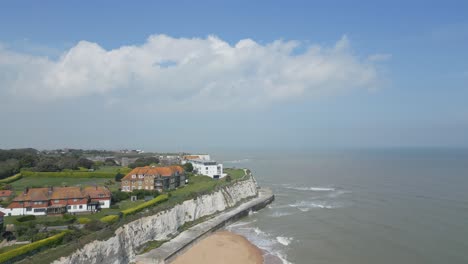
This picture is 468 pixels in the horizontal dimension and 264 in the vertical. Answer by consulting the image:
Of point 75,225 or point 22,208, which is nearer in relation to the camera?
point 75,225

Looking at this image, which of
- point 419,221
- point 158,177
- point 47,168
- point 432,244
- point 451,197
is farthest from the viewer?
point 47,168

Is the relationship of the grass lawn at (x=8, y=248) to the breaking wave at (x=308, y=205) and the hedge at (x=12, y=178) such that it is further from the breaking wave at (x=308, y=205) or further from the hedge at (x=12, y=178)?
the breaking wave at (x=308, y=205)

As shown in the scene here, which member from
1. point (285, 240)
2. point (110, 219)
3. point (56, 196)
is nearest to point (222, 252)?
point (285, 240)

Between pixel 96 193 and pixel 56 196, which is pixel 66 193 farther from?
pixel 96 193

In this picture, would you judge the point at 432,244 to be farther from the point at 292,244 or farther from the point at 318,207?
the point at 318,207

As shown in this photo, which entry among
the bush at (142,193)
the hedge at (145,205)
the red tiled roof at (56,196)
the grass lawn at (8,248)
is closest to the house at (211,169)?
the bush at (142,193)

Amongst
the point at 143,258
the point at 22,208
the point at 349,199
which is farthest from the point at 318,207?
the point at 22,208

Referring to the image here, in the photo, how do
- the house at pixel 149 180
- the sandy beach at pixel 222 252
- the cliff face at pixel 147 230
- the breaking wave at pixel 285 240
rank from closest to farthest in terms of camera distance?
the cliff face at pixel 147 230 → the sandy beach at pixel 222 252 → the breaking wave at pixel 285 240 → the house at pixel 149 180
